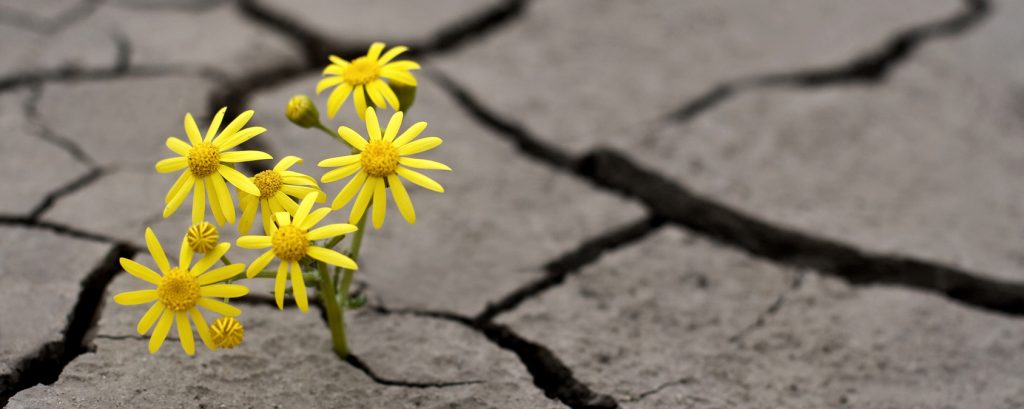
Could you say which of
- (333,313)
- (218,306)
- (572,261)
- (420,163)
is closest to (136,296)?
(218,306)

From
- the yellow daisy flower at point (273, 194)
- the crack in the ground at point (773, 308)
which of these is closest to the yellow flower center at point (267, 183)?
the yellow daisy flower at point (273, 194)

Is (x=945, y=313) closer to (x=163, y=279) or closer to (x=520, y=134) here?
(x=520, y=134)

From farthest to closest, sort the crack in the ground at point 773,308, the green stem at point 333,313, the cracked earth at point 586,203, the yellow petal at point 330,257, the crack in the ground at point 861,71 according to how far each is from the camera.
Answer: the crack in the ground at point 861,71 → the crack in the ground at point 773,308 → the cracked earth at point 586,203 → the green stem at point 333,313 → the yellow petal at point 330,257

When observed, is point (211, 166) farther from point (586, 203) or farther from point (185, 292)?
point (586, 203)

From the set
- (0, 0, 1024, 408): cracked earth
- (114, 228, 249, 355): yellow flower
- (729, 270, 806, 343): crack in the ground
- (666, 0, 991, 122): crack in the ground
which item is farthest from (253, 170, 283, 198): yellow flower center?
(666, 0, 991, 122): crack in the ground

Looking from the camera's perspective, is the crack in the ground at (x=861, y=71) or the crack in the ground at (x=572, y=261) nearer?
the crack in the ground at (x=572, y=261)

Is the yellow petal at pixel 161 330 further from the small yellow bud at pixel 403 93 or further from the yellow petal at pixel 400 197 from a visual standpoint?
the small yellow bud at pixel 403 93

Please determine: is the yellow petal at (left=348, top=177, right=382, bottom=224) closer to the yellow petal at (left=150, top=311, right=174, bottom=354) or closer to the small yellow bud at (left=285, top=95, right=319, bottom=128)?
the small yellow bud at (left=285, top=95, right=319, bottom=128)
